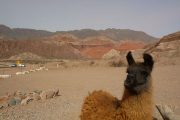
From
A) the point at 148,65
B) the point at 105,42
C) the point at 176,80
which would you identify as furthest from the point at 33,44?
the point at 148,65

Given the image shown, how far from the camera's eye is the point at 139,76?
17.0 ft

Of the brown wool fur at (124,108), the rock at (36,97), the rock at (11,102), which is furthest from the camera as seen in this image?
the rock at (36,97)

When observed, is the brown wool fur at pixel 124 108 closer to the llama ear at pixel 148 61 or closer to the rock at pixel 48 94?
the llama ear at pixel 148 61

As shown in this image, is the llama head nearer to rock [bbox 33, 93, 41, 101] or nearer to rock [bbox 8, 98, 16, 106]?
rock [bbox 8, 98, 16, 106]

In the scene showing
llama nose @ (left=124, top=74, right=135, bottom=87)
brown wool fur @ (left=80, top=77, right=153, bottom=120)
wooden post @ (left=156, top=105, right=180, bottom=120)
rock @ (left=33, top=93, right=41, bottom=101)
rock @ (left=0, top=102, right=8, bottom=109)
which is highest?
llama nose @ (left=124, top=74, right=135, bottom=87)

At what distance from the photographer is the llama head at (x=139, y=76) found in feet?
16.8

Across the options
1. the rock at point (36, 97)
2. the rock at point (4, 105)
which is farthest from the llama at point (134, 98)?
the rock at point (36, 97)

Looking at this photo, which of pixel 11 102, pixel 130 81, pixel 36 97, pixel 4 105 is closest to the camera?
pixel 130 81

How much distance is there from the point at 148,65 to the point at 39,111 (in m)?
8.69

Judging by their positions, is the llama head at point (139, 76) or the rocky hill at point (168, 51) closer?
the llama head at point (139, 76)

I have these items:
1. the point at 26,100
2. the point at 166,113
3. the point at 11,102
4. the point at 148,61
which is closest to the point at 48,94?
the point at 26,100

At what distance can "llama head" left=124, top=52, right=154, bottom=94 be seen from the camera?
5.13 metres

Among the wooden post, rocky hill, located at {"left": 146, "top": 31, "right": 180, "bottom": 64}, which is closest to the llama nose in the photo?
the wooden post

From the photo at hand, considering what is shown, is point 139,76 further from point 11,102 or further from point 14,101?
point 14,101
